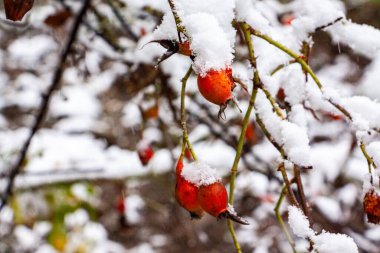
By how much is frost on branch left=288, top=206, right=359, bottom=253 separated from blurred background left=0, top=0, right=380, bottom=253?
79cm

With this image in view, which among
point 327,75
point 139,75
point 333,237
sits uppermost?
point 333,237

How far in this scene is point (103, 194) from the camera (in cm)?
550

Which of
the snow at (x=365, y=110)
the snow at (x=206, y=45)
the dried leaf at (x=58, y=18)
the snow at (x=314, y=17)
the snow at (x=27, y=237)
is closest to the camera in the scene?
the snow at (x=206, y=45)

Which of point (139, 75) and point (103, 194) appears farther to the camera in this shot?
point (103, 194)

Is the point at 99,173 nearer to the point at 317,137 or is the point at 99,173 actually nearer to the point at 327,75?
the point at 317,137

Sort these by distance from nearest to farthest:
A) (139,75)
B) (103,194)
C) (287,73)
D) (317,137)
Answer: (287,73), (139,75), (317,137), (103,194)

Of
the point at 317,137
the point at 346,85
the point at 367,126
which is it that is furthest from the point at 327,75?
the point at 367,126

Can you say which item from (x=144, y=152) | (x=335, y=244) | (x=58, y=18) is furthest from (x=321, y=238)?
(x=58, y=18)

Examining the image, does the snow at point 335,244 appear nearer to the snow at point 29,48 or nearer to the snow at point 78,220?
the snow at point 29,48

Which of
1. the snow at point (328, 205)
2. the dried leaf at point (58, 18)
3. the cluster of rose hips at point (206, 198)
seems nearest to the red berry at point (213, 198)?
the cluster of rose hips at point (206, 198)

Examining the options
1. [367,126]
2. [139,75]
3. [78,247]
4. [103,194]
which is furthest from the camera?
[103,194]

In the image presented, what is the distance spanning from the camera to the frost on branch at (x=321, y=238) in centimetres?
82

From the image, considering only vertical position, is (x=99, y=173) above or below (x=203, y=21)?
below

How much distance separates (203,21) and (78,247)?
326cm
